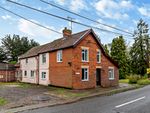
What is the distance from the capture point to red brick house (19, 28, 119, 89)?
30484mm

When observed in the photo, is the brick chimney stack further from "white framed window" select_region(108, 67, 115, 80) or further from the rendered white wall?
"white framed window" select_region(108, 67, 115, 80)

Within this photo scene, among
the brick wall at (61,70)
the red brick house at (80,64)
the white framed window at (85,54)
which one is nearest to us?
the red brick house at (80,64)

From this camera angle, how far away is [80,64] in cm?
3109

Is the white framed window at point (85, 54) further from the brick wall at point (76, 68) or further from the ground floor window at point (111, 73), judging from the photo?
the ground floor window at point (111, 73)

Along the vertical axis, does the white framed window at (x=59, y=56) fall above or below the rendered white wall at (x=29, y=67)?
above

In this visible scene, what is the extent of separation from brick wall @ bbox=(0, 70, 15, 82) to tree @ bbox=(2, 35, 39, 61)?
26498 millimetres

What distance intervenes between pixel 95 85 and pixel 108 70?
13.7 feet

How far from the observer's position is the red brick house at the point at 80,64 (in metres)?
30.5

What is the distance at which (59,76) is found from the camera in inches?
1289

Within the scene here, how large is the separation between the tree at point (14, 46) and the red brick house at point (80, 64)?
148 feet

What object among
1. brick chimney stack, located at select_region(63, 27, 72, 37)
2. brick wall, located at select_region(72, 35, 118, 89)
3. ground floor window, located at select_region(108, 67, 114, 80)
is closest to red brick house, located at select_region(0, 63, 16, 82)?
brick chimney stack, located at select_region(63, 27, 72, 37)

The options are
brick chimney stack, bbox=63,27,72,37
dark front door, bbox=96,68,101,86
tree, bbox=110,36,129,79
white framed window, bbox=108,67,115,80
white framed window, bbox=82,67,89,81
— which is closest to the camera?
white framed window, bbox=82,67,89,81

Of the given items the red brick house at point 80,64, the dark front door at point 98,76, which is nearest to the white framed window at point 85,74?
the red brick house at point 80,64

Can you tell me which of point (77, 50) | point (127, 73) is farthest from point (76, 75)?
point (127, 73)
